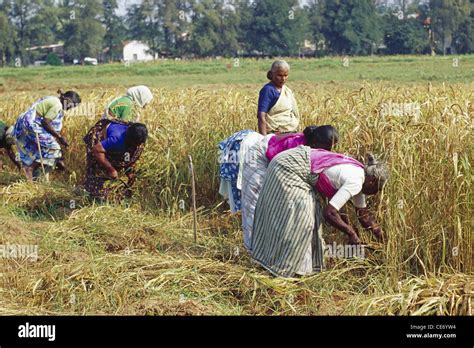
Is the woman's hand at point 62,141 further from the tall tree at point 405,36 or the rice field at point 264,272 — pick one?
the tall tree at point 405,36

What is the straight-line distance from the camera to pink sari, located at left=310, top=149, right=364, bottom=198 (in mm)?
5559

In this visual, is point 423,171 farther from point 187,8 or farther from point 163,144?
point 187,8

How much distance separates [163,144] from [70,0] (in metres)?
74.2

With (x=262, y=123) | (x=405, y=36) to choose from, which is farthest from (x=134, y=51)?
(x=262, y=123)

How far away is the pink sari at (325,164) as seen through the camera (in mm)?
5559

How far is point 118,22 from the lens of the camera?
258 ft

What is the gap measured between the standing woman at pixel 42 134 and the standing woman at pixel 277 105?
312cm

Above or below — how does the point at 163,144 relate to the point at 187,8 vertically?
below

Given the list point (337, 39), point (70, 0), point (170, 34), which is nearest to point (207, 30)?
point (170, 34)

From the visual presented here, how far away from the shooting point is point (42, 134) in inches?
372

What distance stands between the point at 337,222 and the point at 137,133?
2881mm

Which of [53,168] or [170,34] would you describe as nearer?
[53,168]

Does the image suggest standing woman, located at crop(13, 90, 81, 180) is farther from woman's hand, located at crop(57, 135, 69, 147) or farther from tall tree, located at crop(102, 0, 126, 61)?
tall tree, located at crop(102, 0, 126, 61)

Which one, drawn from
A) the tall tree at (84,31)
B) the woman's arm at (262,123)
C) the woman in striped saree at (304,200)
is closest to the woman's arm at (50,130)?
the woman's arm at (262,123)
